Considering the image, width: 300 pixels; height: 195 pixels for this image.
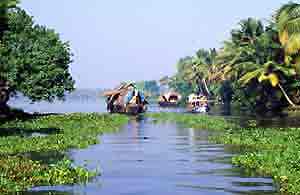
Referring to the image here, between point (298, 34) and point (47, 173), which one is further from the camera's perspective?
point (298, 34)

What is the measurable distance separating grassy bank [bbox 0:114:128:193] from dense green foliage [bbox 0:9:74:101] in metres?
3.48

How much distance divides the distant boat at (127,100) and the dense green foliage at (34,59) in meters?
12.7

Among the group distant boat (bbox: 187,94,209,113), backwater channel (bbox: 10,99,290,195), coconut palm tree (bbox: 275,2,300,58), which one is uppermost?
coconut palm tree (bbox: 275,2,300,58)

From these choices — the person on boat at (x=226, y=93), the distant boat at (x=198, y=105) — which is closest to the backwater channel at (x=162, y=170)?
the distant boat at (x=198, y=105)

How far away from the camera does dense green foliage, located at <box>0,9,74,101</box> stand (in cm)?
4491

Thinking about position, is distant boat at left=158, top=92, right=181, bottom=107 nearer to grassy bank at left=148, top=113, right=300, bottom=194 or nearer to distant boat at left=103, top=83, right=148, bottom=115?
distant boat at left=103, top=83, right=148, bottom=115

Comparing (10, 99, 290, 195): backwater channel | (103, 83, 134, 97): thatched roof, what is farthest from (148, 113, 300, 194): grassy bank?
(103, 83, 134, 97): thatched roof

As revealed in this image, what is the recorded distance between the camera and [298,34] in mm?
42281

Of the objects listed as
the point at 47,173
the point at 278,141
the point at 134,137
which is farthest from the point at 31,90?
the point at 47,173

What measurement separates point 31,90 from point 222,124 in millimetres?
15827

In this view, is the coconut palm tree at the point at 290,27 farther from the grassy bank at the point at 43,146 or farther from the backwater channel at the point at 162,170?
the grassy bank at the point at 43,146

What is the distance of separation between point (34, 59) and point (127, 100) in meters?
21.1

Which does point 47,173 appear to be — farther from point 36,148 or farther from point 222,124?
point 222,124

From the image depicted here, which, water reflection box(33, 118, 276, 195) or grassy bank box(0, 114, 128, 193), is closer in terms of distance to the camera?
water reflection box(33, 118, 276, 195)
